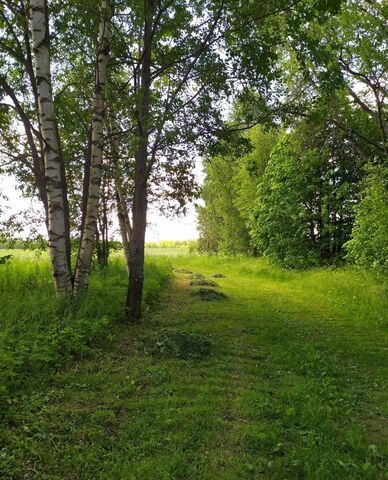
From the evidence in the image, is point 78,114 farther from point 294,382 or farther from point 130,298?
point 294,382

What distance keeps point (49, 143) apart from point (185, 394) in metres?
4.86

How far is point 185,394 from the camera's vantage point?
4945mm

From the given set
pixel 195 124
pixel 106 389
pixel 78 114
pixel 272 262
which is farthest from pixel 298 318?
pixel 272 262

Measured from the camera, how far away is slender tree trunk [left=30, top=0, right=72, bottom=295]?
6.95 meters

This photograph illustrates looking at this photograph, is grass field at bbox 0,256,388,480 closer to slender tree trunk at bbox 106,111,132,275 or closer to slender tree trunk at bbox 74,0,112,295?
slender tree trunk at bbox 74,0,112,295

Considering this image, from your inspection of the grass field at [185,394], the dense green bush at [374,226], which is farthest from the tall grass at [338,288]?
the grass field at [185,394]

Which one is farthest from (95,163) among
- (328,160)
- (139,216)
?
(328,160)

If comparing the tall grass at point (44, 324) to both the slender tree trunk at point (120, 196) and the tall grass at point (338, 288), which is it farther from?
the tall grass at point (338, 288)

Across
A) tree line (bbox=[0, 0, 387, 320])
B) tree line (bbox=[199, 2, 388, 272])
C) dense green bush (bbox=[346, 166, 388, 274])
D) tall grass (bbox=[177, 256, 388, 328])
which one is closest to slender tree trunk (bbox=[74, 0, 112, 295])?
tree line (bbox=[0, 0, 387, 320])

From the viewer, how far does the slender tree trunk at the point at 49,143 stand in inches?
274

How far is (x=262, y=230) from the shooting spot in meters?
21.8

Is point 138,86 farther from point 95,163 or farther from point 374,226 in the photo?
point 374,226

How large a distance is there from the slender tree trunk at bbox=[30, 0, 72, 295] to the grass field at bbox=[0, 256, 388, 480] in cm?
71

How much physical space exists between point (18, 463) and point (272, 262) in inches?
722
